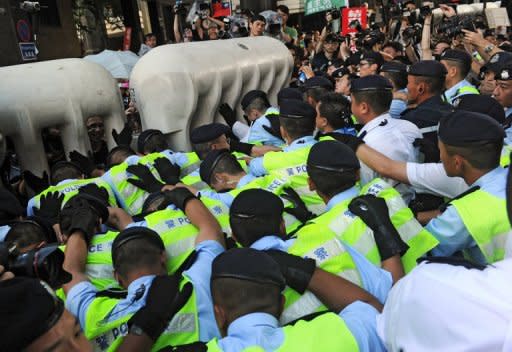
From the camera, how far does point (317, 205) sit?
9.53ft

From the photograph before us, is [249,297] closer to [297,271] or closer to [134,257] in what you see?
[297,271]

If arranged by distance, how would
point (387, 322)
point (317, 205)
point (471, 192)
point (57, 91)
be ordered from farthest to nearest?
point (57, 91)
point (317, 205)
point (471, 192)
point (387, 322)

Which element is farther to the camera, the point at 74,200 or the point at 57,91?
the point at 57,91

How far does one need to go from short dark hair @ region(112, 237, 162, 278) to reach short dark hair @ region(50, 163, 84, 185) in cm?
192

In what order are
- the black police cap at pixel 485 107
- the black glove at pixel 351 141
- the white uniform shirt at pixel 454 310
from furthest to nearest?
the black police cap at pixel 485 107 < the black glove at pixel 351 141 < the white uniform shirt at pixel 454 310

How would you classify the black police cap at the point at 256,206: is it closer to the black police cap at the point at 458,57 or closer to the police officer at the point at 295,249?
the police officer at the point at 295,249

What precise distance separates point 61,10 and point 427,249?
472 inches

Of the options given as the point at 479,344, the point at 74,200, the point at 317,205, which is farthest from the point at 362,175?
the point at 479,344

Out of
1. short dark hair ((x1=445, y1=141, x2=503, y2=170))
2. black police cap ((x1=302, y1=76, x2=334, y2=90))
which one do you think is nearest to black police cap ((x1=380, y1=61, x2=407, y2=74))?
black police cap ((x1=302, y1=76, x2=334, y2=90))

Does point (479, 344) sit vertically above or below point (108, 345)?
above

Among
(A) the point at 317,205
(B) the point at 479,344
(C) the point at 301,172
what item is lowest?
(A) the point at 317,205

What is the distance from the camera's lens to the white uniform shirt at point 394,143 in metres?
3.08

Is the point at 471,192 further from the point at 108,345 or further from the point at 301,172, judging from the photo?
the point at 108,345

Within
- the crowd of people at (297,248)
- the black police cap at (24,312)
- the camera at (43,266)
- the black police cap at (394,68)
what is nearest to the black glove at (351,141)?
the crowd of people at (297,248)
